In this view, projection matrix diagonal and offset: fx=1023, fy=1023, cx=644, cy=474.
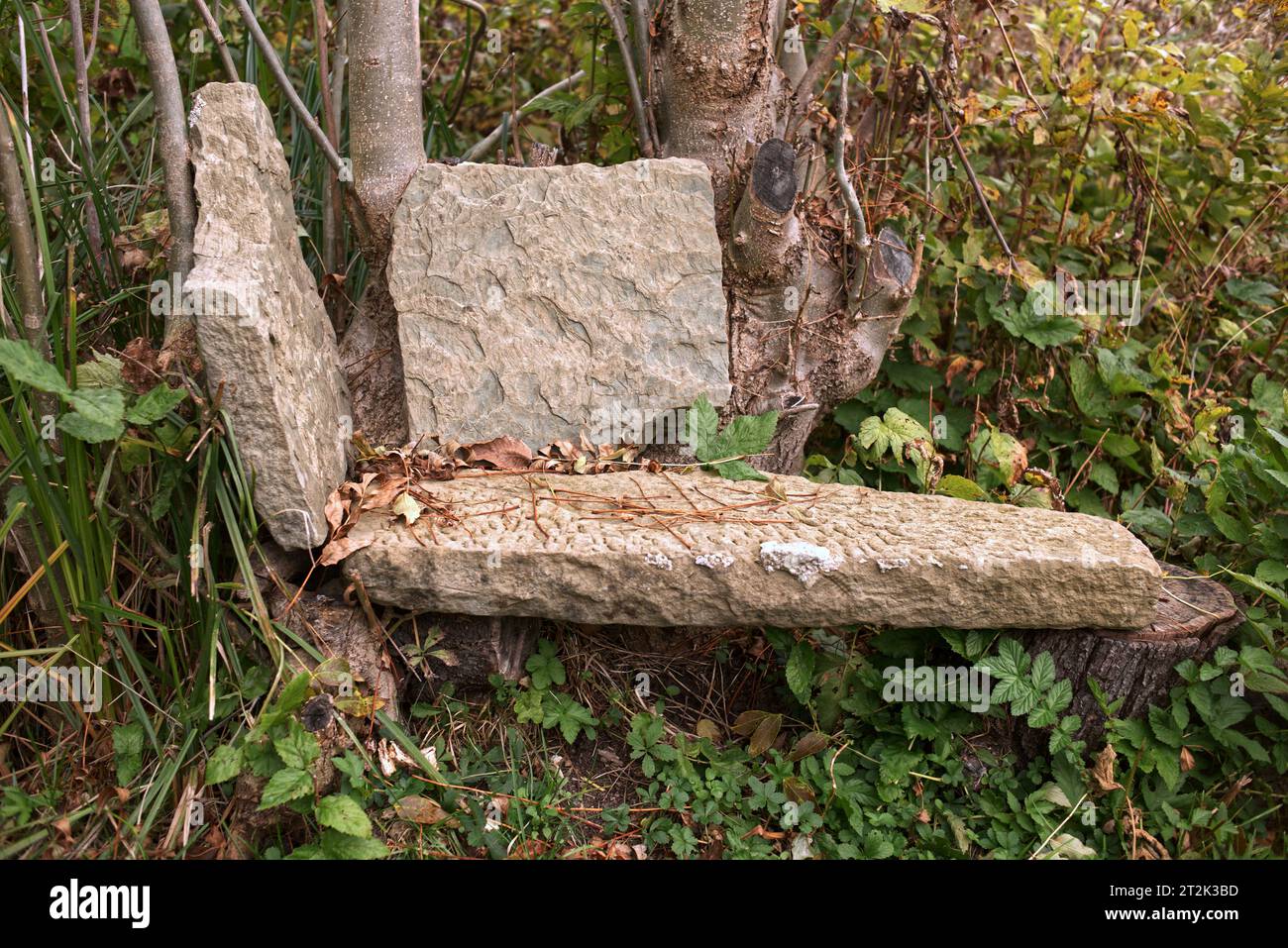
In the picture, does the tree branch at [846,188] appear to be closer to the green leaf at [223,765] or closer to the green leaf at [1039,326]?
the green leaf at [1039,326]

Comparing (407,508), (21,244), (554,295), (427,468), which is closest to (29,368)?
(21,244)

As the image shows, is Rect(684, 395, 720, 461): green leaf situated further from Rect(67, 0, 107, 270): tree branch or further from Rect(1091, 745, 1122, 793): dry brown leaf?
Rect(67, 0, 107, 270): tree branch

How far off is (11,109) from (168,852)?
74.4 inches

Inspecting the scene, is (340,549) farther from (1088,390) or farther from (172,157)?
(1088,390)

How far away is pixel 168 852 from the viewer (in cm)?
228

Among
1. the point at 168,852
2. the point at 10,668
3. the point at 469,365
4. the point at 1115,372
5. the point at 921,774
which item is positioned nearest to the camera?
the point at 168,852

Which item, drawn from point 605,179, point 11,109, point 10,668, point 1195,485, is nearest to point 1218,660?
point 1195,485

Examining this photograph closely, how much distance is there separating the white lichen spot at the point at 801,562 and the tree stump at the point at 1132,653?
2.17 ft

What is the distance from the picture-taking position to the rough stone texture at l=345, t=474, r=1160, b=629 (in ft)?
8.05

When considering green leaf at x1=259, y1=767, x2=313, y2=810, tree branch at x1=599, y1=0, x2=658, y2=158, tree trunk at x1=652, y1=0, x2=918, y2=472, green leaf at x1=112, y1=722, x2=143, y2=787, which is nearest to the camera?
green leaf at x1=259, y1=767, x2=313, y2=810

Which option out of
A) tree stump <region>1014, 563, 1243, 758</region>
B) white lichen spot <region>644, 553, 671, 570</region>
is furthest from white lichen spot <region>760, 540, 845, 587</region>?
tree stump <region>1014, 563, 1243, 758</region>

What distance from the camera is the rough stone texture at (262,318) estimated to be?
235 centimetres

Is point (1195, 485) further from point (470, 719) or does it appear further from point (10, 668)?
point (10, 668)

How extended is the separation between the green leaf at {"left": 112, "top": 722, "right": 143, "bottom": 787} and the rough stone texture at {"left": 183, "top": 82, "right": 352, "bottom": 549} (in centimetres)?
57
